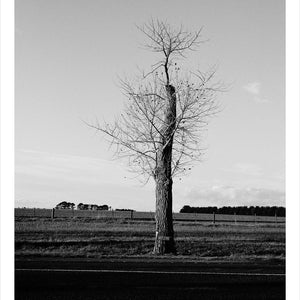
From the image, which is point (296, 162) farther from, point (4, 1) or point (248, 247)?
point (248, 247)

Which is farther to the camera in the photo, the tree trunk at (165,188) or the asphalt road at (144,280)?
the tree trunk at (165,188)

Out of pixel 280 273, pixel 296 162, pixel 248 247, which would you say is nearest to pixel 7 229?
pixel 296 162

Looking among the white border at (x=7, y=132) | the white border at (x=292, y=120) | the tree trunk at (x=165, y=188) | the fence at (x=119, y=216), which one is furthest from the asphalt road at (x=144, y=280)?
the fence at (x=119, y=216)

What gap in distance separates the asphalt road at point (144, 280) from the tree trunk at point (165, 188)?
4337 mm

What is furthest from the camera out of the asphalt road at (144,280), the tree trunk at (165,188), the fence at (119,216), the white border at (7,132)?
the fence at (119,216)

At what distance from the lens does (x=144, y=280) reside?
341 inches

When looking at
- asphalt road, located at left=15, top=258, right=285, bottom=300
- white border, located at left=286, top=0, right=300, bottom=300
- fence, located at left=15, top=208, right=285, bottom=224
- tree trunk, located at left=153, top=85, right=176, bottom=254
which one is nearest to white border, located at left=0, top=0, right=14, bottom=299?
asphalt road, located at left=15, top=258, right=285, bottom=300

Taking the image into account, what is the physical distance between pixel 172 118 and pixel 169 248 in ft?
13.4

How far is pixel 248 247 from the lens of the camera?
17.7 metres

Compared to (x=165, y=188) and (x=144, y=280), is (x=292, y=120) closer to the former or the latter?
(x=144, y=280)

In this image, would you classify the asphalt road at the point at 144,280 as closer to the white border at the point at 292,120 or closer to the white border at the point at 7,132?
the white border at the point at 292,120

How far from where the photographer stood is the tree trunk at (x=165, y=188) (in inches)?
620

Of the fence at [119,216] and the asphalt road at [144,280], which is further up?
the asphalt road at [144,280]

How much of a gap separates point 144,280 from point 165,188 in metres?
7.28
